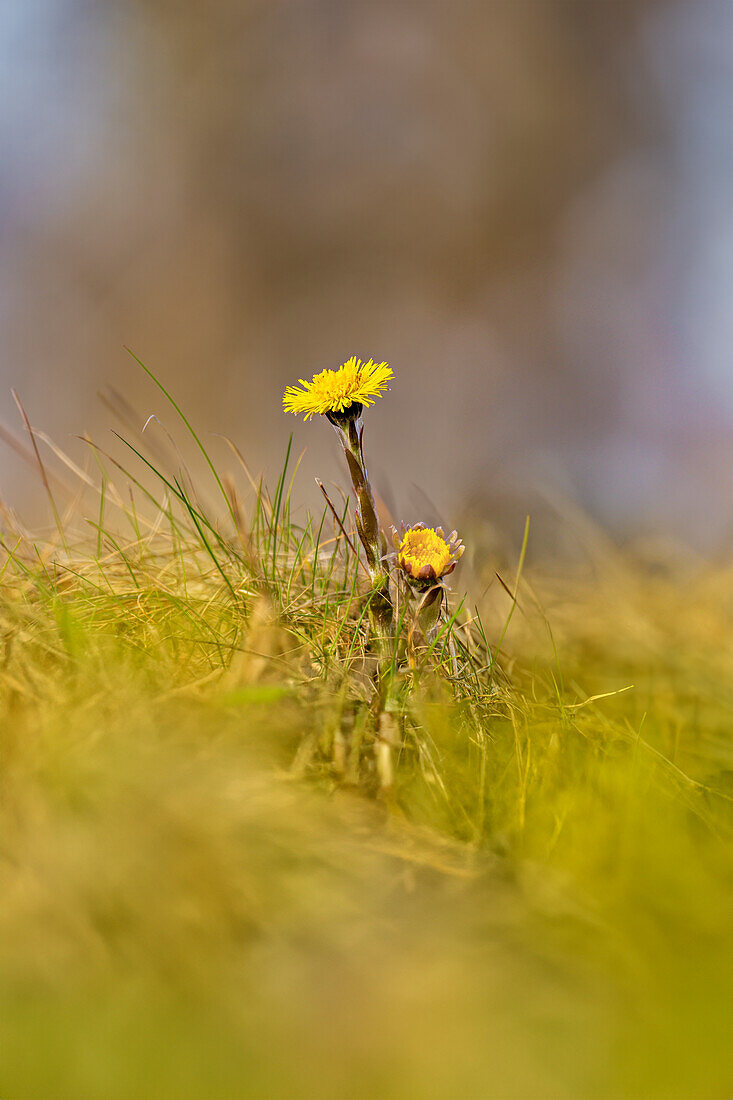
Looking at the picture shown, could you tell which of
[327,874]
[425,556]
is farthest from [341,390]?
[327,874]

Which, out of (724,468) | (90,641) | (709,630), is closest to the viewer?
(90,641)

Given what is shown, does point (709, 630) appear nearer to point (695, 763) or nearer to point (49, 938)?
point (695, 763)

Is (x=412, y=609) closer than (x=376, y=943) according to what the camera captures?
No

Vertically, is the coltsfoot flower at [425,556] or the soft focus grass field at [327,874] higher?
the coltsfoot flower at [425,556]

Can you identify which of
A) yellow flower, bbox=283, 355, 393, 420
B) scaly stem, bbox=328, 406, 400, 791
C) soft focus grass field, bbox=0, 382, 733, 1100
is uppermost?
yellow flower, bbox=283, 355, 393, 420

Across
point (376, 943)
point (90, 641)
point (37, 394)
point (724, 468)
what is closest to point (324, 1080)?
point (376, 943)
